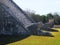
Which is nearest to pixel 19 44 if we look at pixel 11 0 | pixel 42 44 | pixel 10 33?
pixel 42 44

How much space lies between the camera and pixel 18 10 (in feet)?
69.6

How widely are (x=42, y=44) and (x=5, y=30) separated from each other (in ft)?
10.2

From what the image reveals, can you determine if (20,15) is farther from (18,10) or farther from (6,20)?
(6,20)

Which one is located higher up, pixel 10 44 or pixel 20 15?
pixel 20 15

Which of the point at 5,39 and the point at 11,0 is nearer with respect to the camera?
the point at 5,39

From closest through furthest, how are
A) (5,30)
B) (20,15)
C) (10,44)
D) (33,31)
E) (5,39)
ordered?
(10,44), (5,39), (5,30), (33,31), (20,15)

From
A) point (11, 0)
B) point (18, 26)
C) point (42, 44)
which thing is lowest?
point (42, 44)

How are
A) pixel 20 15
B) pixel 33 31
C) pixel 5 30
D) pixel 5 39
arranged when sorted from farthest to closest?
1. pixel 20 15
2. pixel 33 31
3. pixel 5 30
4. pixel 5 39

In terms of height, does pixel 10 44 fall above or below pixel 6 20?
below

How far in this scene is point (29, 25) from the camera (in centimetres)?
1905

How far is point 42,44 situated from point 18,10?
9947 mm

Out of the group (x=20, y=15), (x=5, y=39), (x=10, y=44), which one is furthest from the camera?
(x=20, y=15)

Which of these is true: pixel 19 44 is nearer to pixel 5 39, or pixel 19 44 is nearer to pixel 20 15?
pixel 5 39

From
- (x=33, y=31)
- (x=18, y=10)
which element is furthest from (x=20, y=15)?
(x=33, y=31)
